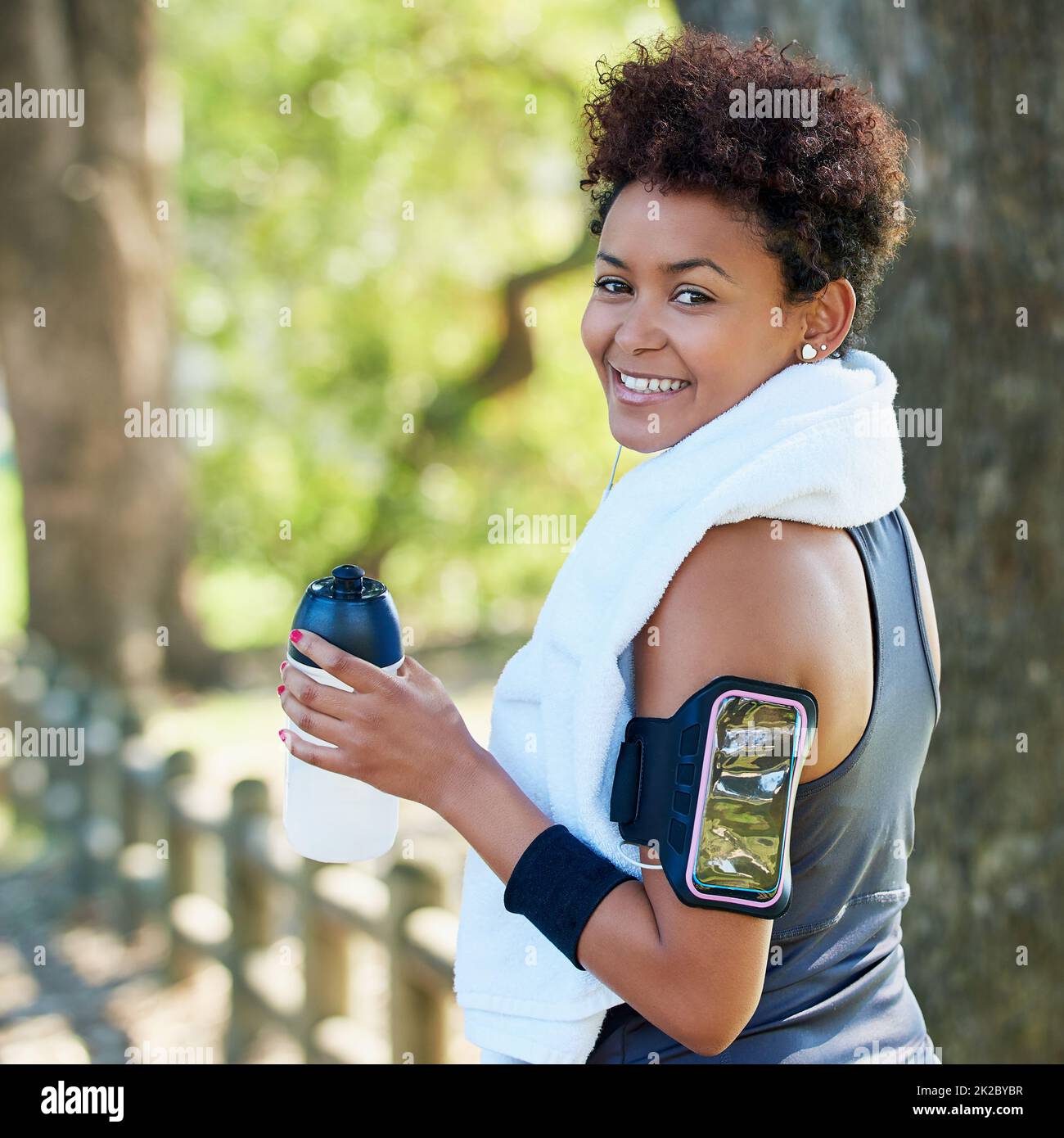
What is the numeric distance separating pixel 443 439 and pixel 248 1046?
650 centimetres

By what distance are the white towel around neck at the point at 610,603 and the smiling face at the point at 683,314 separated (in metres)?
0.04

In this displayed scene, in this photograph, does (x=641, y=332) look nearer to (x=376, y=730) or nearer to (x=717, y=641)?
(x=717, y=641)

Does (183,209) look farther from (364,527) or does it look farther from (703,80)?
(703,80)

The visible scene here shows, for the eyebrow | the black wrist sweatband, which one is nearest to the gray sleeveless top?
the black wrist sweatband

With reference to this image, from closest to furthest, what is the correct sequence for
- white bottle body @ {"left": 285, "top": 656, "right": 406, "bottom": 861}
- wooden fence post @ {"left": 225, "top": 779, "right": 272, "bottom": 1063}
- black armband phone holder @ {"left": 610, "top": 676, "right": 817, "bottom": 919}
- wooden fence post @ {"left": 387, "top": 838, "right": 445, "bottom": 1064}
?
black armband phone holder @ {"left": 610, "top": 676, "right": 817, "bottom": 919}
white bottle body @ {"left": 285, "top": 656, "right": 406, "bottom": 861}
wooden fence post @ {"left": 387, "top": 838, "right": 445, "bottom": 1064}
wooden fence post @ {"left": 225, "top": 779, "right": 272, "bottom": 1063}

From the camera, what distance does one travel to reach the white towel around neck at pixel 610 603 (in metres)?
1.42

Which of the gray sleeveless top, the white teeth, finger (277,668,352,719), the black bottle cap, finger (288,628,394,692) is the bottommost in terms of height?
the gray sleeveless top

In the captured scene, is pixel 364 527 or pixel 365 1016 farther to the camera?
pixel 364 527

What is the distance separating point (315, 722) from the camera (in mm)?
1505

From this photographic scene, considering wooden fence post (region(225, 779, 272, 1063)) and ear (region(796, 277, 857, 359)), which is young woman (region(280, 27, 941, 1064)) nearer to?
ear (region(796, 277, 857, 359))

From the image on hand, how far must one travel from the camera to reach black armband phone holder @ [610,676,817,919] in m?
1.34

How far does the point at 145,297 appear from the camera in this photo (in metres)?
6.61

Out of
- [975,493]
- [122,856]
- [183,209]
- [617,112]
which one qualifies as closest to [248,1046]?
[122,856]

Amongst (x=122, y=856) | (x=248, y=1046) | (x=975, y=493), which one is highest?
(x=975, y=493)
